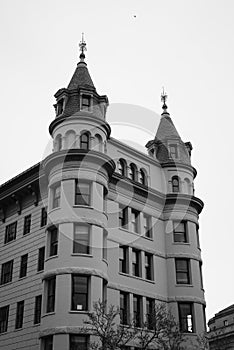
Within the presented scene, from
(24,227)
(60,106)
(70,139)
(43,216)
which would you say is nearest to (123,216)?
(43,216)

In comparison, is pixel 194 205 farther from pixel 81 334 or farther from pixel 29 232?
pixel 81 334

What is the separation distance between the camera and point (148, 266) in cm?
4075

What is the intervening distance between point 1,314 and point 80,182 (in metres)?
12.6

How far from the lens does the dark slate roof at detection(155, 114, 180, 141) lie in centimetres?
4875

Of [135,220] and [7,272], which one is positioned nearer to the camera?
[7,272]

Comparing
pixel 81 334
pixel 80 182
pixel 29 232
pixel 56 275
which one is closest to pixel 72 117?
pixel 80 182

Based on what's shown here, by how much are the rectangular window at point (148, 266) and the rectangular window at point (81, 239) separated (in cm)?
749

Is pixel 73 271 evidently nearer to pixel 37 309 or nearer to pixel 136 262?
pixel 37 309

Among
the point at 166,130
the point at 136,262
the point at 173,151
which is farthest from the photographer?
the point at 166,130

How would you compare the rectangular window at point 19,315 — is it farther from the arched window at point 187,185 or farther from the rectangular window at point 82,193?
the arched window at point 187,185

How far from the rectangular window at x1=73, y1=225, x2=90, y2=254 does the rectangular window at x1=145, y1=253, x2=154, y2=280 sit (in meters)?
7.49

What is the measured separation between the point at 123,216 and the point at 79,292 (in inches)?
354

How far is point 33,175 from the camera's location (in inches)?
1576

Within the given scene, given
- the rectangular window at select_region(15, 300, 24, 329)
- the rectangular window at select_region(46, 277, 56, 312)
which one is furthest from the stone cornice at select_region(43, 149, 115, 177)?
the rectangular window at select_region(15, 300, 24, 329)
